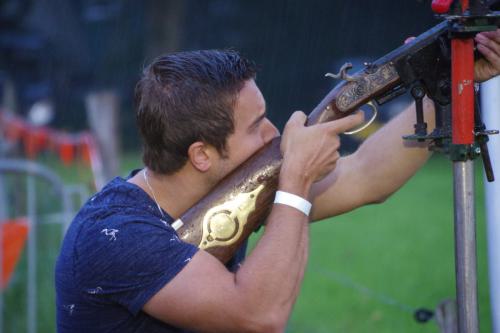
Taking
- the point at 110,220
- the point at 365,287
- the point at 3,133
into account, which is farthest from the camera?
the point at 3,133

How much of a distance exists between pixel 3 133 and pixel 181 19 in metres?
9.66

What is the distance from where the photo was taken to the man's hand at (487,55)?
7.59ft

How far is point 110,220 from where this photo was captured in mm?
2533

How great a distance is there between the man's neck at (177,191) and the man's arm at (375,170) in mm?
513

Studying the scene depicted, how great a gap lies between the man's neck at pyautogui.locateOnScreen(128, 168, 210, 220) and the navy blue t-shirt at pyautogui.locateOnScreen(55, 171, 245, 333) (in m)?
0.04

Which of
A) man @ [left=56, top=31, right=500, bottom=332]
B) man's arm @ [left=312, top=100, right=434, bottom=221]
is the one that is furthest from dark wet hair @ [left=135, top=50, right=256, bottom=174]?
man's arm @ [left=312, top=100, right=434, bottom=221]

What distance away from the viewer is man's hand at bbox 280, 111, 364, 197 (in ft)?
8.09

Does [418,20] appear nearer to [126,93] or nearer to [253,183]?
[126,93]

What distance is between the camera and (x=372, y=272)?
7.50 metres

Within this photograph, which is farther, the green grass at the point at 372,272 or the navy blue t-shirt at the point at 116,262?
the green grass at the point at 372,272

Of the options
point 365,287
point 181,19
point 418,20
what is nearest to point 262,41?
point 181,19

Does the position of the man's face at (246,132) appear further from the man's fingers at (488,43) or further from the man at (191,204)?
the man's fingers at (488,43)

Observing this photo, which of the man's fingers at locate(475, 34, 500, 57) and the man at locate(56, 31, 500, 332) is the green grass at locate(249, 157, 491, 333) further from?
the man's fingers at locate(475, 34, 500, 57)

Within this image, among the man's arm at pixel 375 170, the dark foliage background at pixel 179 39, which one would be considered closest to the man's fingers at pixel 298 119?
the man's arm at pixel 375 170
